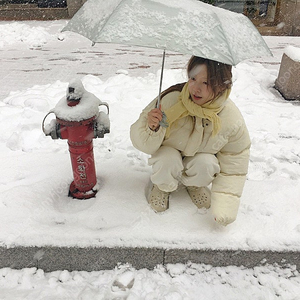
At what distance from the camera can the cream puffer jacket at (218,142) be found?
2.04m

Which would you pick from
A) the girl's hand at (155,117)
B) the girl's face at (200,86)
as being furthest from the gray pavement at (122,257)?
the girl's face at (200,86)

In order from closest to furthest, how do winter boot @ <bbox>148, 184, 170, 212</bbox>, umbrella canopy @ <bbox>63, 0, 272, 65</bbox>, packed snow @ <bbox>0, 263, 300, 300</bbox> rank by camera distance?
umbrella canopy @ <bbox>63, 0, 272, 65</bbox>, packed snow @ <bbox>0, 263, 300, 300</bbox>, winter boot @ <bbox>148, 184, 170, 212</bbox>

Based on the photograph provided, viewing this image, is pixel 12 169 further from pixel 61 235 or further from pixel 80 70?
pixel 80 70

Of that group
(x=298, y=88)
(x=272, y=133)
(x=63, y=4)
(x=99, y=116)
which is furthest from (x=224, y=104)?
(x=63, y=4)

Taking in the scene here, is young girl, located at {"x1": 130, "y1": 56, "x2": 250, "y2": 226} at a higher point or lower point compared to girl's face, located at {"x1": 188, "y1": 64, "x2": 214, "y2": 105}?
lower

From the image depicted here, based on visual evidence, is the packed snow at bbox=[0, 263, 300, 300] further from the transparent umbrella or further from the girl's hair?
the transparent umbrella

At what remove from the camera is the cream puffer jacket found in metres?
2.04

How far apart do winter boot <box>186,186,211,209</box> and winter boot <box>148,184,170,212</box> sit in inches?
7.8

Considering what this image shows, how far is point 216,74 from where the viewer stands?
1.85 meters

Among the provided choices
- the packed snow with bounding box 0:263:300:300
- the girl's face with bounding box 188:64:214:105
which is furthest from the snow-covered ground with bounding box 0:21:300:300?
the girl's face with bounding box 188:64:214:105

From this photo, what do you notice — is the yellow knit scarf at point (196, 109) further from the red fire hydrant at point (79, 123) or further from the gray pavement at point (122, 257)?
the gray pavement at point (122, 257)

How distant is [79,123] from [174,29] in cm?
89

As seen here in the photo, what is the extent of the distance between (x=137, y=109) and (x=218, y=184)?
2108mm

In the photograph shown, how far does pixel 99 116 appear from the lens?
221 centimetres
